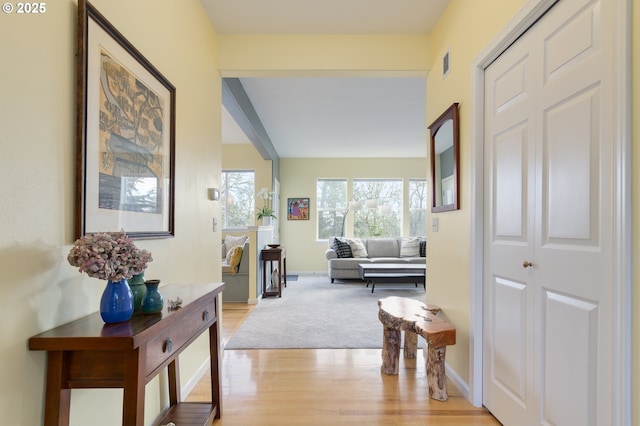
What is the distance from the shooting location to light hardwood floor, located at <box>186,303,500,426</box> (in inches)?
76.6

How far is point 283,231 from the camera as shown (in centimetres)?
777

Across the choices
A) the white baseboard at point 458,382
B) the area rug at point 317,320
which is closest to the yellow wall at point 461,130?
the white baseboard at point 458,382

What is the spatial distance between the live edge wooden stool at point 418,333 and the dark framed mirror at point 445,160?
78 centimetres

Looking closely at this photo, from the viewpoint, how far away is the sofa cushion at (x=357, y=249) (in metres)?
6.85

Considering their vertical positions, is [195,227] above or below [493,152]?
below

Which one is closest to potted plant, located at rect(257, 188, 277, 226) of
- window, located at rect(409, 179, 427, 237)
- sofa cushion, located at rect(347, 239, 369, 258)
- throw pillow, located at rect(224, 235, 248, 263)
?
throw pillow, located at rect(224, 235, 248, 263)

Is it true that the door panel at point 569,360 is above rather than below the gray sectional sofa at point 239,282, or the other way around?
above

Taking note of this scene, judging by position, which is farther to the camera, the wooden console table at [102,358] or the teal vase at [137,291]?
the teal vase at [137,291]

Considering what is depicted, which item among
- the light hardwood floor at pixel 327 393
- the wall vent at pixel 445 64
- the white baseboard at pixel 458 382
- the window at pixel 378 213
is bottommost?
the light hardwood floor at pixel 327 393

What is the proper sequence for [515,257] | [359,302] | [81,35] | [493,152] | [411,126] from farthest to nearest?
1. [411,126]
2. [359,302]
3. [493,152]
4. [515,257]
5. [81,35]

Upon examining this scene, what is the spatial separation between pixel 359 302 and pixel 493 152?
3369mm

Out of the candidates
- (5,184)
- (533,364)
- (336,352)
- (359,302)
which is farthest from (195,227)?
(359,302)

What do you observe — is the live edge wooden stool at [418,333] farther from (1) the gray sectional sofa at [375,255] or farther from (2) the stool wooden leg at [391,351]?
(1) the gray sectional sofa at [375,255]

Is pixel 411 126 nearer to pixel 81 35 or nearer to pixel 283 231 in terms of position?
pixel 283 231
